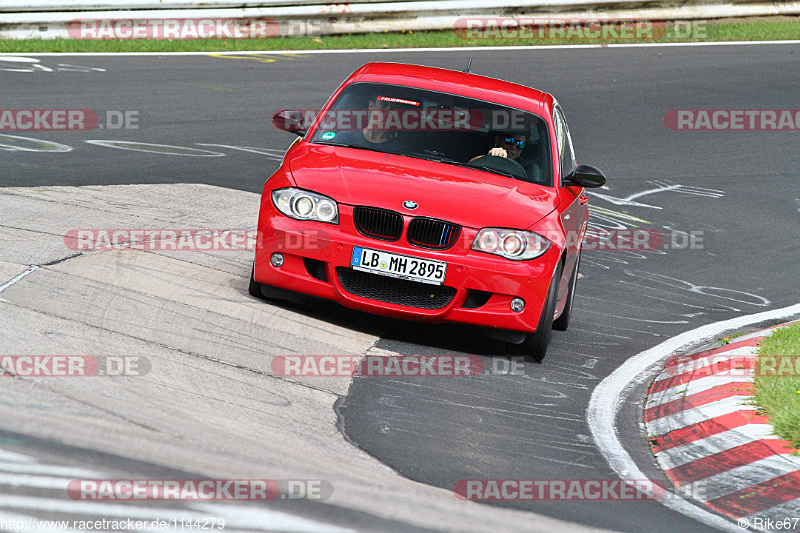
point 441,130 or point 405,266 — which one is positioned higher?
point 441,130

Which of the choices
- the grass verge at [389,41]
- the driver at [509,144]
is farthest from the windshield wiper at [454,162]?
the grass verge at [389,41]

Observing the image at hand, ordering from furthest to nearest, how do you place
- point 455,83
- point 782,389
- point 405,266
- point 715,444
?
point 455,83 → point 405,266 → point 782,389 → point 715,444

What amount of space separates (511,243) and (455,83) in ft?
6.03

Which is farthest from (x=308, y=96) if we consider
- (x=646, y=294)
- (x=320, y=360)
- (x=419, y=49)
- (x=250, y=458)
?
(x=250, y=458)

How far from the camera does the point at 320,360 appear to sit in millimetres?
6477

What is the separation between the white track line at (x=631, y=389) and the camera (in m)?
5.11

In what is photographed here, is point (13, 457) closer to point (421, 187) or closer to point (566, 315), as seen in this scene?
point (421, 187)

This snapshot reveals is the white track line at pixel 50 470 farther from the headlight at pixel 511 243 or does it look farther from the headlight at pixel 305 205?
the headlight at pixel 511 243

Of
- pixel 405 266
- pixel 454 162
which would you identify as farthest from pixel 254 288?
pixel 454 162

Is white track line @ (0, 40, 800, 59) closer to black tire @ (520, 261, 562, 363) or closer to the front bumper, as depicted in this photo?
the front bumper

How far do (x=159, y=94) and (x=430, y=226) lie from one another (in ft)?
28.5

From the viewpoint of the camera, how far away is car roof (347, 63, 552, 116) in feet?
26.8

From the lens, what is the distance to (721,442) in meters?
5.97

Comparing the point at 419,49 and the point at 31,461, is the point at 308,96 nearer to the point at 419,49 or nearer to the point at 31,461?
the point at 419,49
